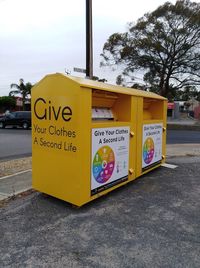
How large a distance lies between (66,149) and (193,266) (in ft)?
7.29

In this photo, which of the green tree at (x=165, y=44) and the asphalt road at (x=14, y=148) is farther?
the green tree at (x=165, y=44)

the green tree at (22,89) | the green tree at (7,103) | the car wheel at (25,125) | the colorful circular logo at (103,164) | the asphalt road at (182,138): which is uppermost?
the green tree at (22,89)

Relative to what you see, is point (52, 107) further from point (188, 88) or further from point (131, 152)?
point (188, 88)

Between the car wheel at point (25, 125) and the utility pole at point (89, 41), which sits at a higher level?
the utility pole at point (89, 41)

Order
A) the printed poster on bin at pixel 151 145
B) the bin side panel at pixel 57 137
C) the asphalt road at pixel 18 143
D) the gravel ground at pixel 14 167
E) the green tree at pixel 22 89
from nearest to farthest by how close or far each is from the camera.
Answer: the bin side panel at pixel 57 137
the printed poster on bin at pixel 151 145
the gravel ground at pixel 14 167
the asphalt road at pixel 18 143
the green tree at pixel 22 89

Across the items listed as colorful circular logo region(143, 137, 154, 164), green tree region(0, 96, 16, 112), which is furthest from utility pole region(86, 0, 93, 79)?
green tree region(0, 96, 16, 112)

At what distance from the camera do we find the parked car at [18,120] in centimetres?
2399

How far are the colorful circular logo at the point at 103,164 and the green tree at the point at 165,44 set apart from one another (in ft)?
78.7

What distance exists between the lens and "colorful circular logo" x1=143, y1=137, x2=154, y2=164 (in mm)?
5704

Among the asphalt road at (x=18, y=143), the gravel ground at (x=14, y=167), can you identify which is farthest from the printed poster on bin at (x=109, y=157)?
the asphalt road at (x=18, y=143)

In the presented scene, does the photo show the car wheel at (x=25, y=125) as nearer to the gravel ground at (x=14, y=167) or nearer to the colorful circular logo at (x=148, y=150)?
the gravel ground at (x=14, y=167)

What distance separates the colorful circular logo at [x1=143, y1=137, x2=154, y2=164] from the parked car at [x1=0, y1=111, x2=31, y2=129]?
63.5 feet

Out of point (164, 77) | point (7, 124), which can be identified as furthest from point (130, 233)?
point (164, 77)

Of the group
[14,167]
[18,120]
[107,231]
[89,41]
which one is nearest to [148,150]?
[107,231]
